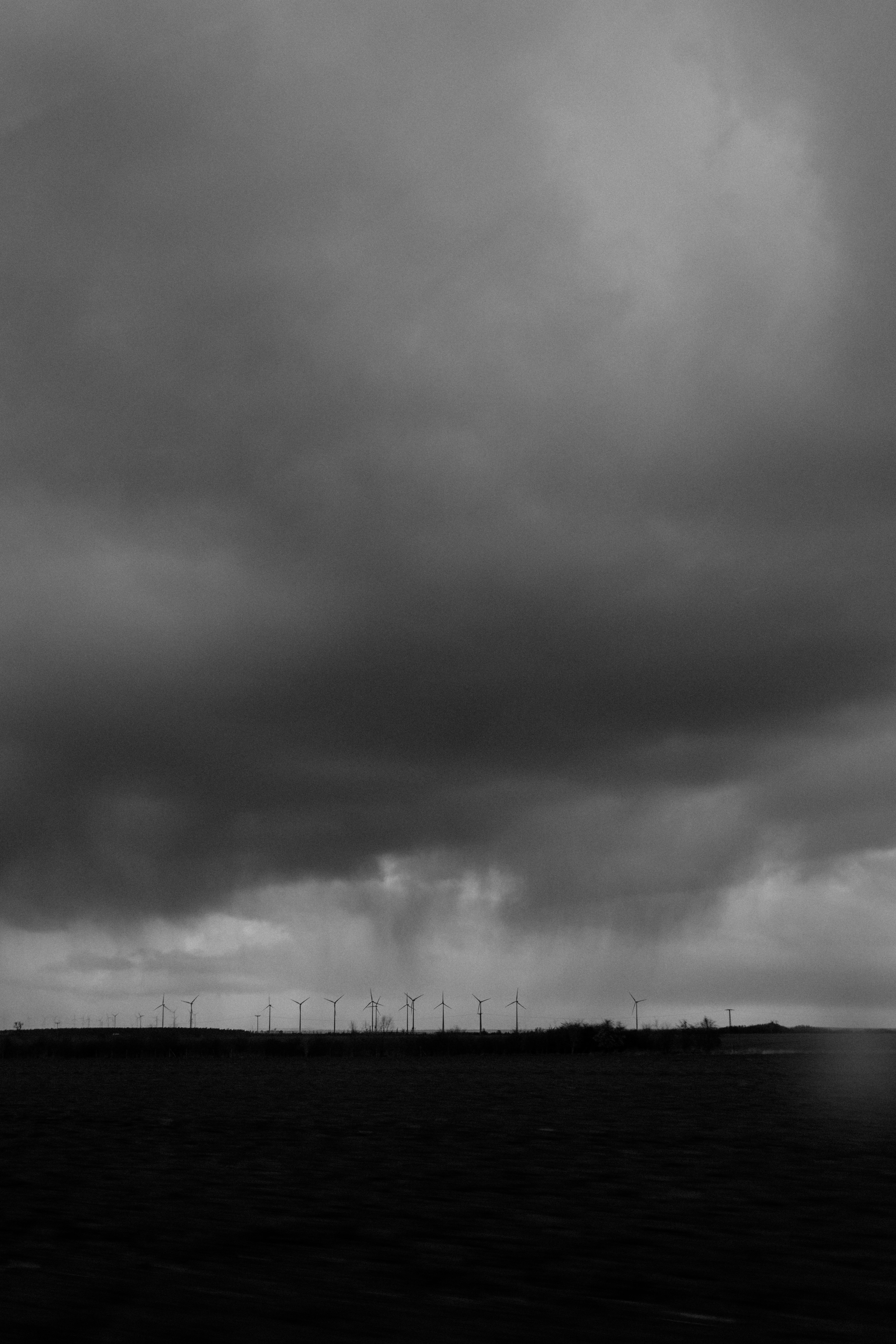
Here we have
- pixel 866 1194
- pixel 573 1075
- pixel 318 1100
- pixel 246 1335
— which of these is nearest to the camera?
pixel 246 1335

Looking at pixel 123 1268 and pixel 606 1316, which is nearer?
pixel 606 1316

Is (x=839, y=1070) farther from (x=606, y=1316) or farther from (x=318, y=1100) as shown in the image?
(x=606, y=1316)

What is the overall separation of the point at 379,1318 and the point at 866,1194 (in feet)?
44.9

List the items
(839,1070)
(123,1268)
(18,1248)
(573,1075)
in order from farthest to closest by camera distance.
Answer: (839,1070) < (573,1075) < (18,1248) < (123,1268)

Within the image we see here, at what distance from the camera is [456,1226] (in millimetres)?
22219

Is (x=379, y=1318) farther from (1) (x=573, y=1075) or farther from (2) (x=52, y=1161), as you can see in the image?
(1) (x=573, y=1075)

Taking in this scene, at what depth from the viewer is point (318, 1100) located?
68062 millimetres

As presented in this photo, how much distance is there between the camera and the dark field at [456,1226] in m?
15.3

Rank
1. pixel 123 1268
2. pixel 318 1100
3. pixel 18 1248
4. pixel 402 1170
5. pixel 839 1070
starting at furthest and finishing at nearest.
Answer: pixel 839 1070 → pixel 318 1100 → pixel 402 1170 → pixel 18 1248 → pixel 123 1268

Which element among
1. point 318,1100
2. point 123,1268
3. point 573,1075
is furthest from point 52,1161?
point 573,1075

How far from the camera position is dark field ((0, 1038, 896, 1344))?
15273mm

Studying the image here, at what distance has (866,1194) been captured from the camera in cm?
2553

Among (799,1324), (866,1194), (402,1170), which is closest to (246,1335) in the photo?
(799,1324)

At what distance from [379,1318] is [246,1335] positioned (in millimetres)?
1635
